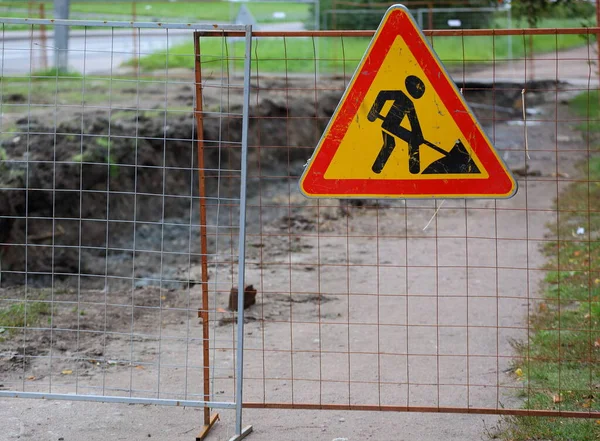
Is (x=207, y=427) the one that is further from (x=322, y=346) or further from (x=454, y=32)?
(x=454, y=32)

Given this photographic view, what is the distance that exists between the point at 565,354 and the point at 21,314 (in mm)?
4697

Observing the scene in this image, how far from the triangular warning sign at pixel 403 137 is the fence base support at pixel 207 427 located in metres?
1.63

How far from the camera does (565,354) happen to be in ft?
20.7

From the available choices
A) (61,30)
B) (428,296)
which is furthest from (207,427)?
(61,30)

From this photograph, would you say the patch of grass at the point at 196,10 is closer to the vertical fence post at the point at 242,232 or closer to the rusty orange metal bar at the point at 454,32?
the rusty orange metal bar at the point at 454,32

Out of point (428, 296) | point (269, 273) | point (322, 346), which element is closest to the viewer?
point (428, 296)

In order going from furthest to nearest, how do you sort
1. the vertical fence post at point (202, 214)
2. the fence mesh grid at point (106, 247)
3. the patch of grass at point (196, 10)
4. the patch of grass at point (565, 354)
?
the patch of grass at point (196, 10)
the fence mesh grid at point (106, 247)
the patch of grass at point (565, 354)
the vertical fence post at point (202, 214)

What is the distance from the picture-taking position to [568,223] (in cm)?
1144

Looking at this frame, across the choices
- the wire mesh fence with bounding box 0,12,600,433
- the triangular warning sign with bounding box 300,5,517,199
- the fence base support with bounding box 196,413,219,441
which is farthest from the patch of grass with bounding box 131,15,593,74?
the triangular warning sign with bounding box 300,5,517,199

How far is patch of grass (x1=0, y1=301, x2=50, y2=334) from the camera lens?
279 inches

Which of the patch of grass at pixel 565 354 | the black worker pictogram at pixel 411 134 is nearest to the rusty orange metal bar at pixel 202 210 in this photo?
the black worker pictogram at pixel 411 134

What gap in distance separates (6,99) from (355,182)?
36.5 feet

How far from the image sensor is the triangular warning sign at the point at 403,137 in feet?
14.2

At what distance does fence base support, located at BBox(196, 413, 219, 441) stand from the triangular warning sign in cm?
163
